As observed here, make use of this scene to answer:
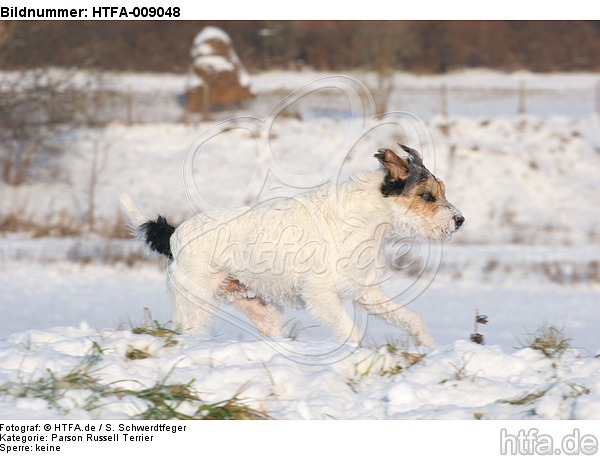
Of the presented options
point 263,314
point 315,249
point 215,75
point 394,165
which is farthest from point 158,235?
point 215,75

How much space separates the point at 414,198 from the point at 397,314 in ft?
2.90

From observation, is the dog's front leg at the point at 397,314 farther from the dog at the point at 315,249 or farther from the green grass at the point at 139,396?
the green grass at the point at 139,396

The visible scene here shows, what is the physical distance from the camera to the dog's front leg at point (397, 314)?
616 cm

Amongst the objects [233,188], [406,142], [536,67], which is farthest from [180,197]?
[536,67]

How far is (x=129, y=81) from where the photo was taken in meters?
27.8

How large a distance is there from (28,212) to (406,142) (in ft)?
29.2

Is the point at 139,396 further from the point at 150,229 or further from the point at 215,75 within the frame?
the point at 215,75

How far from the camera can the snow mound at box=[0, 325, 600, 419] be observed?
4707 mm

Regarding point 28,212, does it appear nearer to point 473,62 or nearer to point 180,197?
point 180,197

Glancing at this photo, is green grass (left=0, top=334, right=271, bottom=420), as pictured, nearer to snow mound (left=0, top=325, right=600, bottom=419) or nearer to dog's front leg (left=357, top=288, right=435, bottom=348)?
snow mound (left=0, top=325, right=600, bottom=419)

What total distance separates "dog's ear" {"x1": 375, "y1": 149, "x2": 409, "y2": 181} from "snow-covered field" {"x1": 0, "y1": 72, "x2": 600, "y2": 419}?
42.6 inches

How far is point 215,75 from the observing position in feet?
81.9

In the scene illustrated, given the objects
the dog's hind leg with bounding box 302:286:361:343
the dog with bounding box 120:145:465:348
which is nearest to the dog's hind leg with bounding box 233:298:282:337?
the dog with bounding box 120:145:465:348
